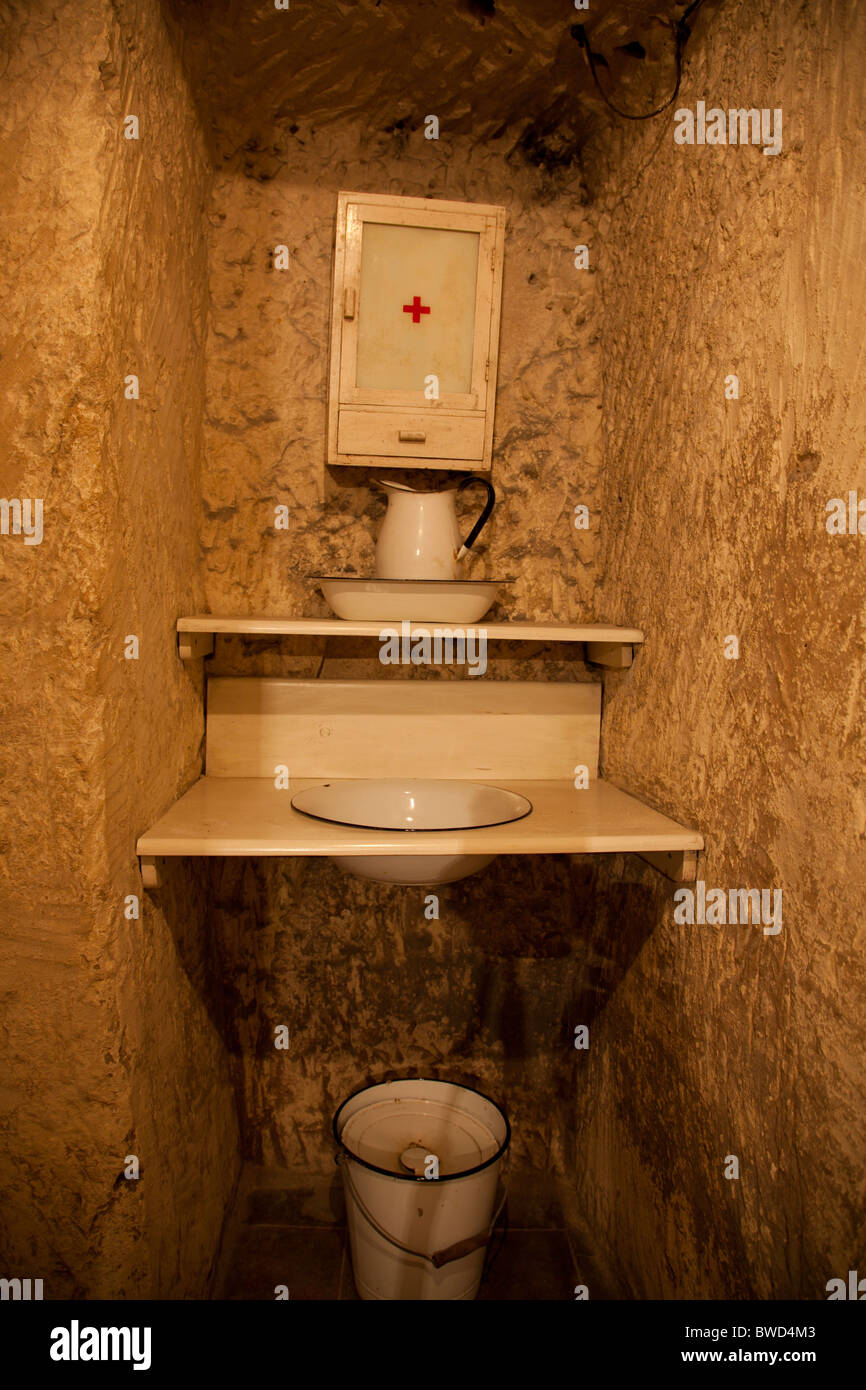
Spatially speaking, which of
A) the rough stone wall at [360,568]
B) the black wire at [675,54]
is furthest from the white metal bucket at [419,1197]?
the black wire at [675,54]

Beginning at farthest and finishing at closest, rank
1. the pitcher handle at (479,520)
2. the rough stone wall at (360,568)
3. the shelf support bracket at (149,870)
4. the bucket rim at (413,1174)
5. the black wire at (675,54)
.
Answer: the rough stone wall at (360,568) → the pitcher handle at (479,520) → the bucket rim at (413,1174) → the black wire at (675,54) → the shelf support bracket at (149,870)

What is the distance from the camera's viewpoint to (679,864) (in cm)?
125

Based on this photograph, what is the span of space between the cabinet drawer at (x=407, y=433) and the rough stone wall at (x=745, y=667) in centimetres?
35

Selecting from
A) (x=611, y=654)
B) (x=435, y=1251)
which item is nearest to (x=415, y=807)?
(x=611, y=654)

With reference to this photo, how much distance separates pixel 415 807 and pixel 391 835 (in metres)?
0.33

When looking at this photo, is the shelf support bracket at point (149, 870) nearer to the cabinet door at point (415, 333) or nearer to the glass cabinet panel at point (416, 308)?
the cabinet door at point (415, 333)

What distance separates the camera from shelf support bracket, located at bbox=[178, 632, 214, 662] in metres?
1.39

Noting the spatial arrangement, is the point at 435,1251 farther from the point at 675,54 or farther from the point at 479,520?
the point at 675,54

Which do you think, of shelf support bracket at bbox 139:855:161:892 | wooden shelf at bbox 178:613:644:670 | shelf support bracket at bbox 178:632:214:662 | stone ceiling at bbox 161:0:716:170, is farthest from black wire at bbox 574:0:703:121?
shelf support bracket at bbox 139:855:161:892

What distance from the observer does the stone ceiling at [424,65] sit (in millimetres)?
1294

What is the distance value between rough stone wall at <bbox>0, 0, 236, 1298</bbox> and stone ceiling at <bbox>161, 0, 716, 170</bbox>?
20cm

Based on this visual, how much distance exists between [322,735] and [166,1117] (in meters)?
0.76
